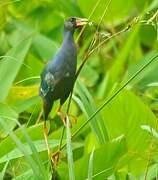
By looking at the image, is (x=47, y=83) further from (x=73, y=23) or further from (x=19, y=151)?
(x=19, y=151)

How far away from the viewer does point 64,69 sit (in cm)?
182

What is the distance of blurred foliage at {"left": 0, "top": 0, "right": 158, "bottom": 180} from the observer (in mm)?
2215

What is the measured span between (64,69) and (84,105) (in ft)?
1.32

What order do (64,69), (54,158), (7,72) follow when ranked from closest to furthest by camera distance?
(64,69), (54,158), (7,72)

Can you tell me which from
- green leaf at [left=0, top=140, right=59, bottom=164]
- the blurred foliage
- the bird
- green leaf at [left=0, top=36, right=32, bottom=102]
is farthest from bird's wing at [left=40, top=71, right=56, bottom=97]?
green leaf at [left=0, top=36, right=32, bottom=102]

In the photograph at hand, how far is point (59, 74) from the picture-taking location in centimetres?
183

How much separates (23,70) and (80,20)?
5.08ft

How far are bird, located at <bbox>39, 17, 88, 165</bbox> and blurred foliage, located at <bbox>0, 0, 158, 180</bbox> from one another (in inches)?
3.1

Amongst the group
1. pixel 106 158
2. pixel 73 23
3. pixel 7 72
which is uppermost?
pixel 73 23

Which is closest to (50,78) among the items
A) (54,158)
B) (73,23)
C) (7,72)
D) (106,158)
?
(73,23)

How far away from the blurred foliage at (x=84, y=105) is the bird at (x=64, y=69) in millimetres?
79

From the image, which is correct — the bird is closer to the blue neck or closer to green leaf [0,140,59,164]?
the blue neck

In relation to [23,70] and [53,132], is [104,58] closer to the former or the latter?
[23,70]

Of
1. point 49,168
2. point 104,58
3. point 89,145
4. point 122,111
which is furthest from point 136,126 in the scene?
point 104,58
